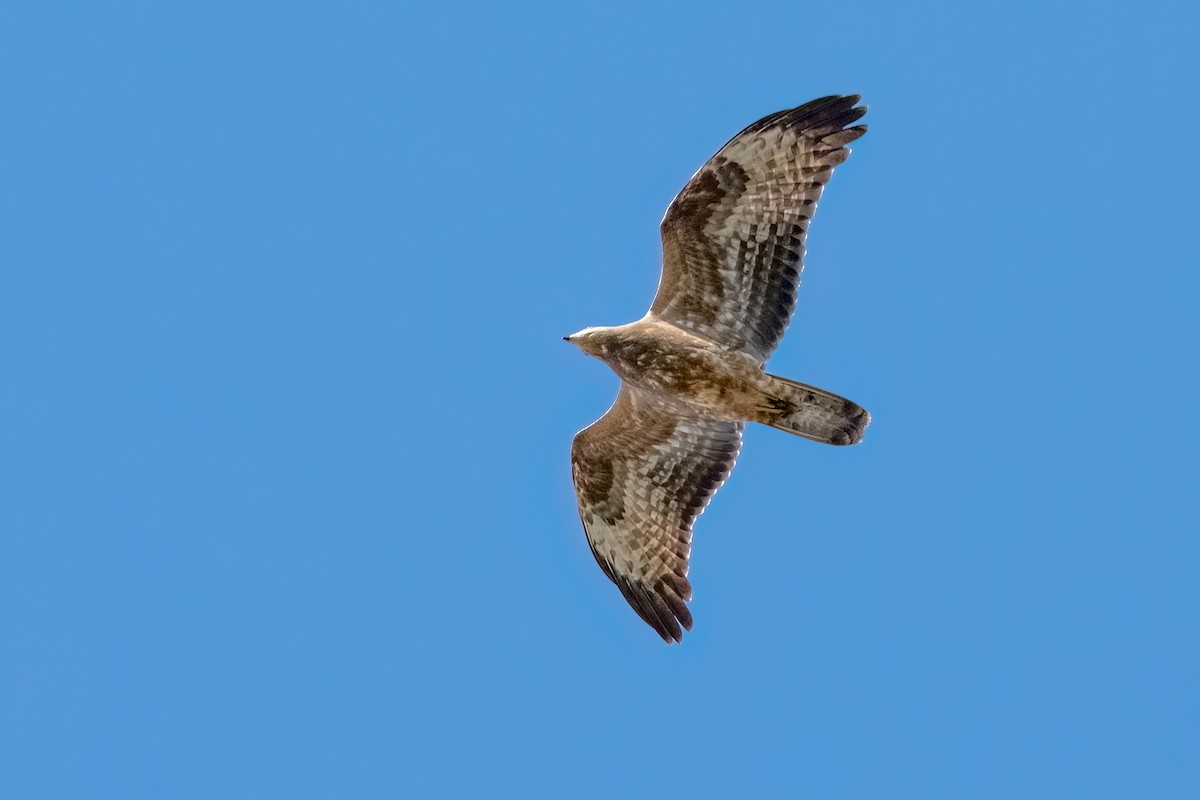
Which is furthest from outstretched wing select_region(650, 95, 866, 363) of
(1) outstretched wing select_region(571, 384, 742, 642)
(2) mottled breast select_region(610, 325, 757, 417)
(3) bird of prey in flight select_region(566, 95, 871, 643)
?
(1) outstretched wing select_region(571, 384, 742, 642)

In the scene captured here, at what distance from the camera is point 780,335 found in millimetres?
14688

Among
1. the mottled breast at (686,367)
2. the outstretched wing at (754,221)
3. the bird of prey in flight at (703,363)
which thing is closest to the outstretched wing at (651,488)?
the bird of prey in flight at (703,363)

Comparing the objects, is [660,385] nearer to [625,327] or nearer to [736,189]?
[625,327]

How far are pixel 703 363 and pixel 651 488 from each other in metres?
1.43

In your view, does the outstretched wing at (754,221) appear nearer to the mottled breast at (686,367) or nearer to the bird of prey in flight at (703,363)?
the bird of prey in flight at (703,363)

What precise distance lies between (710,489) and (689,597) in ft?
3.20

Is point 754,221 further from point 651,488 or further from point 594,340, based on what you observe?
point 651,488

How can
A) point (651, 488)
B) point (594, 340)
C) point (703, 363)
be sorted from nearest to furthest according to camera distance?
point (703, 363) < point (594, 340) < point (651, 488)

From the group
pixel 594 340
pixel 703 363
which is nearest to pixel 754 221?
pixel 703 363

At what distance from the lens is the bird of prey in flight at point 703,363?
47.0 feet

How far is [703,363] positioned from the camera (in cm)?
1458

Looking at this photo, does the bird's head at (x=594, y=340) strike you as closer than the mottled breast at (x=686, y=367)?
No

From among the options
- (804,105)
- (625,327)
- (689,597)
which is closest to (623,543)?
(689,597)

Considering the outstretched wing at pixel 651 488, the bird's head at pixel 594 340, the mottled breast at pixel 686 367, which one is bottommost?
the outstretched wing at pixel 651 488
